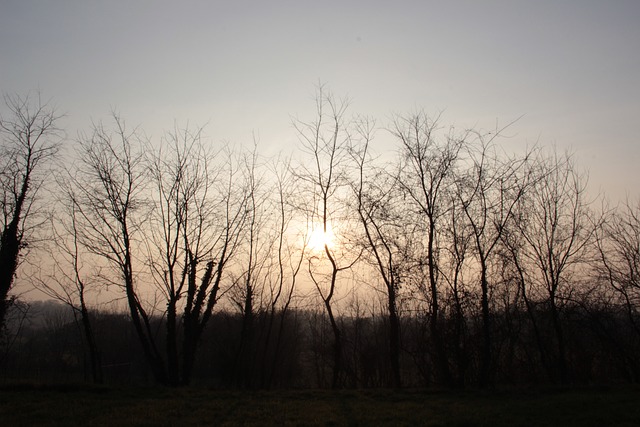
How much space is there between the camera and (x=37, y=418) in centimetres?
816

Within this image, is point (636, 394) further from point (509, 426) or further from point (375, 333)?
point (375, 333)

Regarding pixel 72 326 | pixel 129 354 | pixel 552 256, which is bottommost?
pixel 129 354

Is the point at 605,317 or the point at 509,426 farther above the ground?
the point at 605,317

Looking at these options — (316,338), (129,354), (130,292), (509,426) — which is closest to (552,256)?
(509,426)

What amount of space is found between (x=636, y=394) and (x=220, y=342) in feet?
104

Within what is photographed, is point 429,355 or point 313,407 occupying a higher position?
point 429,355

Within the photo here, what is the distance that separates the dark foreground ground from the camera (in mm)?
8125

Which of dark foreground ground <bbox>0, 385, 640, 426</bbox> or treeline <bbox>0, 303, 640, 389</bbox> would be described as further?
treeline <bbox>0, 303, 640, 389</bbox>

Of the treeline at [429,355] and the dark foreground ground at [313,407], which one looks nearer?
the dark foreground ground at [313,407]

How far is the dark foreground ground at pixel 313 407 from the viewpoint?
8125mm

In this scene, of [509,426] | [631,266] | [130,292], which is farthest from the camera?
[631,266]

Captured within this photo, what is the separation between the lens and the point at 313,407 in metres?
9.92

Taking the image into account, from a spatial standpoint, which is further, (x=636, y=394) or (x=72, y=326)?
(x=72, y=326)

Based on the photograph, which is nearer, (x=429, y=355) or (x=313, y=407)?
(x=313, y=407)
